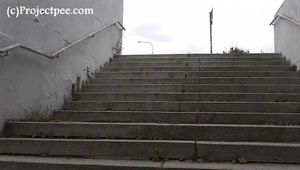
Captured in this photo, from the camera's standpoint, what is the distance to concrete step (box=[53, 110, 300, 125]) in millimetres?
4859

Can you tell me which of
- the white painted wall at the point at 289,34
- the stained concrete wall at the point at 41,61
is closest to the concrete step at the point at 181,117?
the stained concrete wall at the point at 41,61

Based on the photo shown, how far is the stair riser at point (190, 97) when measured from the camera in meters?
5.68

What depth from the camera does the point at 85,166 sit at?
3832mm

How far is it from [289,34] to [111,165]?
5.70 meters

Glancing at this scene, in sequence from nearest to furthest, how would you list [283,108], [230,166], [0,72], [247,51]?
[230,166]
[0,72]
[283,108]
[247,51]

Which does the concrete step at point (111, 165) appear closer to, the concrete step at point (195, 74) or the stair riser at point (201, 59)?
the concrete step at point (195, 74)

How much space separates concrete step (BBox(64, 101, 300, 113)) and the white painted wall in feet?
6.51

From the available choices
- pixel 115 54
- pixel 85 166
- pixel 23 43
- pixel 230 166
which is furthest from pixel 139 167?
pixel 115 54

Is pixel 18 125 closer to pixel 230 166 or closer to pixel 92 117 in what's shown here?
pixel 92 117

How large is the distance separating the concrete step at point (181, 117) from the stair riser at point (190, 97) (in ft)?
2.70

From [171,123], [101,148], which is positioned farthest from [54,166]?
[171,123]

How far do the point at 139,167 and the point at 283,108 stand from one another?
2.62 meters

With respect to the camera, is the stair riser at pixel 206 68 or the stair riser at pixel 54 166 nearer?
the stair riser at pixel 54 166

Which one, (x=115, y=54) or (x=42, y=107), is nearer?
(x=42, y=107)
